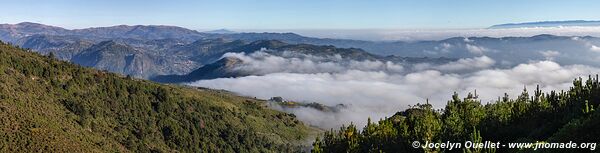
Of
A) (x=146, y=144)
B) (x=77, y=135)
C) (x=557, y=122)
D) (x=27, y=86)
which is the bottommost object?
(x=146, y=144)

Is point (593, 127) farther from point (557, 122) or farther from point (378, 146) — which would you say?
point (378, 146)

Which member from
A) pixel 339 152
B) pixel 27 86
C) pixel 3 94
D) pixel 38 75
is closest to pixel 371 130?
pixel 339 152

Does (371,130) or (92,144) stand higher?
(371,130)

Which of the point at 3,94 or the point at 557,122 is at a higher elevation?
the point at 557,122

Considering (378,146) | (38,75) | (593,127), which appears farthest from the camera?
(38,75)

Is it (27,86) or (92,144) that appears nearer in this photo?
(92,144)

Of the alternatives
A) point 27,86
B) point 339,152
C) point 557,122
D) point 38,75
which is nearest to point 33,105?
point 27,86

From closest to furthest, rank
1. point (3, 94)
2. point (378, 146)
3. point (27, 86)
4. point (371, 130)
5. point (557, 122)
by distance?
point (557, 122) < point (378, 146) < point (371, 130) < point (3, 94) < point (27, 86)

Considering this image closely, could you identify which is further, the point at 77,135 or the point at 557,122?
the point at 77,135

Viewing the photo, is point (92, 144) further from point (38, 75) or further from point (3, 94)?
point (38, 75)
